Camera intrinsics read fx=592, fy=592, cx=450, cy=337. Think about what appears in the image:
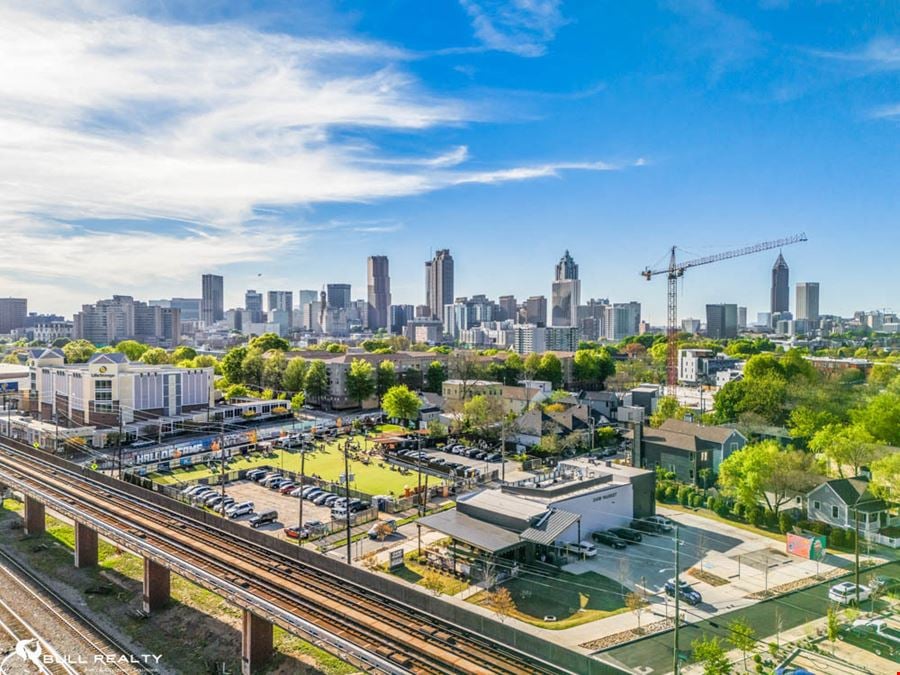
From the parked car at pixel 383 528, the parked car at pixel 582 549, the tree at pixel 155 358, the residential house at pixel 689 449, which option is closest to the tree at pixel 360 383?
the tree at pixel 155 358

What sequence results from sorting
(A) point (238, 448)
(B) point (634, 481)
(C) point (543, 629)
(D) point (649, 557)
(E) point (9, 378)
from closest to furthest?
(C) point (543, 629) < (D) point (649, 557) < (B) point (634, 481) < (A) point (238, 448) < (E) point (9, 378)

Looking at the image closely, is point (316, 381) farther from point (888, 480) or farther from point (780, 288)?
point (780, 288)

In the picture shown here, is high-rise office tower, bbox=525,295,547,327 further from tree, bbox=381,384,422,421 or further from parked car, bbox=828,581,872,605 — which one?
parked car, bbox=828,581,872,605

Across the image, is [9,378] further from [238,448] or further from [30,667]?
[30,667]

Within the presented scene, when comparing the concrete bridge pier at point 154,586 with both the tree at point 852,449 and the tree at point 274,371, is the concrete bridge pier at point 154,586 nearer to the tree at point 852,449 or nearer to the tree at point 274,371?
the tree at point 852,449

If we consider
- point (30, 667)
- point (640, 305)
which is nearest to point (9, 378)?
point (30, 667)

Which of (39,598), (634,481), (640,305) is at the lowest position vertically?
(39,598)

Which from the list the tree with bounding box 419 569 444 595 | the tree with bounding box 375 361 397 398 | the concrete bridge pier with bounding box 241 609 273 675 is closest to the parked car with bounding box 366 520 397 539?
the tree with bounding box 419 569 444 595
